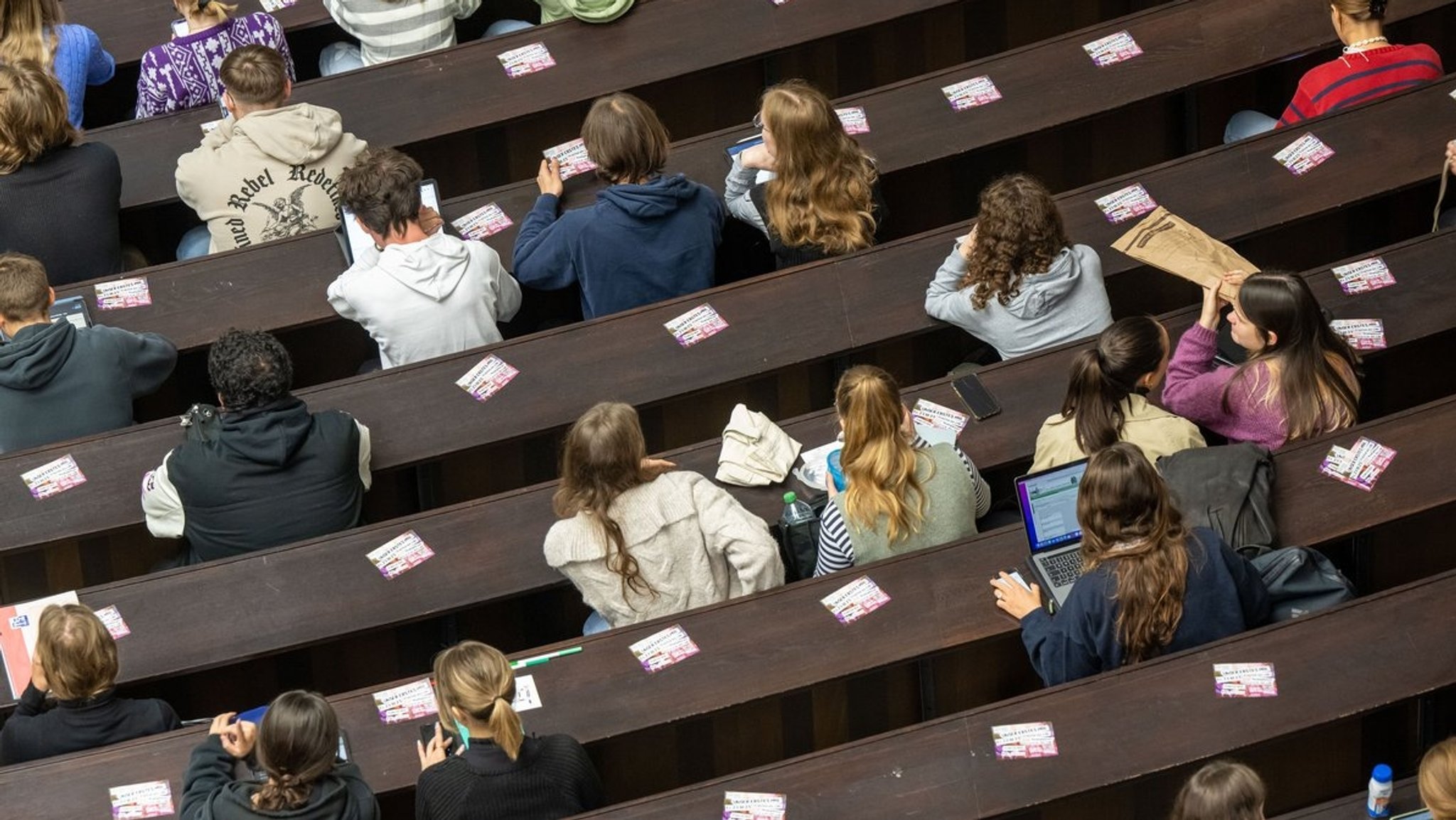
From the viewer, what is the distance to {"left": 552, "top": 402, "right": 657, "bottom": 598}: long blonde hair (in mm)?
4137

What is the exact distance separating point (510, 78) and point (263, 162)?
0.79 m

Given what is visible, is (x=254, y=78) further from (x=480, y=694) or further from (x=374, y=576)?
(x=480, y=694)

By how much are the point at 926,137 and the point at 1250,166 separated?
0.91 metres

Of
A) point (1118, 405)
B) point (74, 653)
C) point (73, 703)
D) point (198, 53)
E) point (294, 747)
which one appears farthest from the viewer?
point (198, 53)

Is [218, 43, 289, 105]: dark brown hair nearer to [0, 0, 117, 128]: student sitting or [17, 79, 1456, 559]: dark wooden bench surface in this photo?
[0, 0, 117, 128]: student sitting

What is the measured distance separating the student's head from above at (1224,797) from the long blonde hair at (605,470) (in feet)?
4.76

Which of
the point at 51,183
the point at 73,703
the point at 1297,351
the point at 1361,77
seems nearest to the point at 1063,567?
the point at 1297,351

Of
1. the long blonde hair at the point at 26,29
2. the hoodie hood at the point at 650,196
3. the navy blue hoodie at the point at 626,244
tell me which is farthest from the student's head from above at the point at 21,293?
the hoodie hood at the point at 650,196

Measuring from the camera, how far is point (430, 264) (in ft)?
16.2

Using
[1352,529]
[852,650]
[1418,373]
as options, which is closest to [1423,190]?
[1418,373]

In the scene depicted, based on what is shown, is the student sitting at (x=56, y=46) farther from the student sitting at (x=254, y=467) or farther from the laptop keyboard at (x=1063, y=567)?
the laptop keyboard at (x=1063, y=567)

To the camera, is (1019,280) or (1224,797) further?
(1019,280)


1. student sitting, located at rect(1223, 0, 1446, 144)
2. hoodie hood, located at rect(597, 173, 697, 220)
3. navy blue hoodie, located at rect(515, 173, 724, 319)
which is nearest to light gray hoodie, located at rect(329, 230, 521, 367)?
navy blue hoodie, located at rect(515, 173, 724, 319)

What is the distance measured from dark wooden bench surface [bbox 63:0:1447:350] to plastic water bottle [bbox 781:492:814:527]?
3.87 ft
